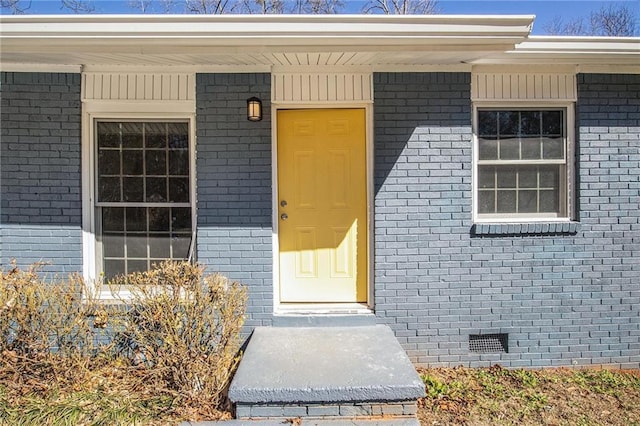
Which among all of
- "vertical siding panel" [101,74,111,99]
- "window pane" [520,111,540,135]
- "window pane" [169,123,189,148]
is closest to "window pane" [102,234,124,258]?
"window pane" [169,123,189,148]

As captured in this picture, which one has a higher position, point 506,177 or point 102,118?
point 102,118

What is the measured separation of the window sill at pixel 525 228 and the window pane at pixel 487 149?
0.67 m

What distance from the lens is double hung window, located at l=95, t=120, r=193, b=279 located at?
4039 mm

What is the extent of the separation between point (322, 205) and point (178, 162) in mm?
1494

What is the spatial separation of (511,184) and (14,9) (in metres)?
8.22

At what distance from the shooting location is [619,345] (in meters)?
4.08

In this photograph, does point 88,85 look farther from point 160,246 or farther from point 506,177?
point 506,177

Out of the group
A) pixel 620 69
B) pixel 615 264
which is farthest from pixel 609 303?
pixel 620 69

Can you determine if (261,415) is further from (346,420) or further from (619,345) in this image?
(619,345)

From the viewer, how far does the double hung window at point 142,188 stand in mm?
4039

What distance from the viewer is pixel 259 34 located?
3.07 m

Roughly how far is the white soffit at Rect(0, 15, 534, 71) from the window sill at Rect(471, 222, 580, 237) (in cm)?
159

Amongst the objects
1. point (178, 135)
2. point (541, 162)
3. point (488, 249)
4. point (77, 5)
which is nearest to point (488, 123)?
point (541, 162)

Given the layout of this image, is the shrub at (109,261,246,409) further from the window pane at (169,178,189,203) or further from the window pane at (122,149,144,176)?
the window pane at (122,149,144,176)
